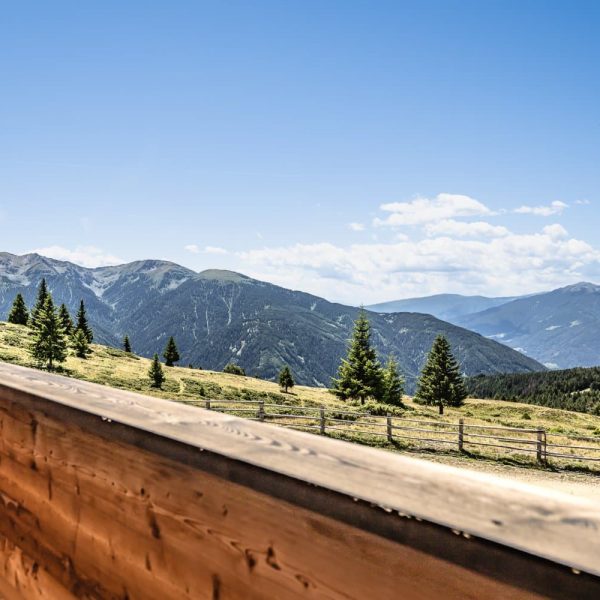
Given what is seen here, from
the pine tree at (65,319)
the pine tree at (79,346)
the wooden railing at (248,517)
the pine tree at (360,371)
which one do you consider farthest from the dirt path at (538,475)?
the pine tree at (65,319)

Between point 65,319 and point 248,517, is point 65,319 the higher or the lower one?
the higher one

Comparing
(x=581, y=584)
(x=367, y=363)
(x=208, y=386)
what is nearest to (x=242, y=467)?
(x=581, y=584)

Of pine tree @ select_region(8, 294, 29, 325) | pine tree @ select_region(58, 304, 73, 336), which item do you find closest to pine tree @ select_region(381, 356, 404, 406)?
pine tree @ select_region(58, 304, 73, 336)

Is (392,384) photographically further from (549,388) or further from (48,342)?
(549,388)

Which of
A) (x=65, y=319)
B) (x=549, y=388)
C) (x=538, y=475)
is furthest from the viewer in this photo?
(x=549, y=388)

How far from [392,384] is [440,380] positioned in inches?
355

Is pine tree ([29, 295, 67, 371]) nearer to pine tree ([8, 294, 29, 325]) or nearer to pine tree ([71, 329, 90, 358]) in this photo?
pine tree ([71, 329, 90, 358])

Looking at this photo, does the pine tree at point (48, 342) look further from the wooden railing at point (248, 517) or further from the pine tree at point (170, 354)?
the wooden railing at point (248, 517)

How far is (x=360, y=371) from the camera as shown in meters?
44.0

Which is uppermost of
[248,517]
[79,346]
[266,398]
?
[248,517]

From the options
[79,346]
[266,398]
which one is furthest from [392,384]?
[79,346]

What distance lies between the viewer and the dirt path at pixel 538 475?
15008 millimetres

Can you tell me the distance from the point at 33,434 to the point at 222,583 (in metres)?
1.37

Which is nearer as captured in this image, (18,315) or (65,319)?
(65,319)
